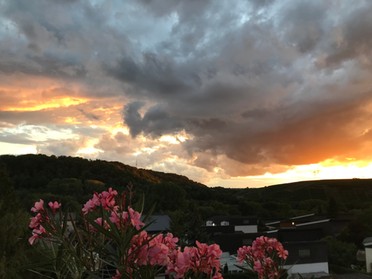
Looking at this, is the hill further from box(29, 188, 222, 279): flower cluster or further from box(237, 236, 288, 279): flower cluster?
box(29, 188, 222, 279): flower cluster

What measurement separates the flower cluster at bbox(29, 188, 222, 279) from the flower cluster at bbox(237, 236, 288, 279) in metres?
1.93

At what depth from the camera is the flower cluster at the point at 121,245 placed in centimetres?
273

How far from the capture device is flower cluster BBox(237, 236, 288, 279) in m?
4.98

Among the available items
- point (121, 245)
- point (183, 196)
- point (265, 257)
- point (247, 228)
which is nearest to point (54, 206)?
point (121, 245)

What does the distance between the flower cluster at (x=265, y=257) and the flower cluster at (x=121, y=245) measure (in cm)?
193

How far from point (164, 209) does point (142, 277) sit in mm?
85770

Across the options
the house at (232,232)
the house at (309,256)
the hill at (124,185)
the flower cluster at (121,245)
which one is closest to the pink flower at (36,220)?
the flower cluster at (121,245)

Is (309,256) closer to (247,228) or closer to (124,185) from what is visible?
(247,228)

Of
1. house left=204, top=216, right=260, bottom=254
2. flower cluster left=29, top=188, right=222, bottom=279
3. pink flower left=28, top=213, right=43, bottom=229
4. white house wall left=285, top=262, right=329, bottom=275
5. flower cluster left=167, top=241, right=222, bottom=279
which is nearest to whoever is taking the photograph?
flower cluster left=29, top=188, right=222, bottom=279

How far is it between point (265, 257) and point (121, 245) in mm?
3018

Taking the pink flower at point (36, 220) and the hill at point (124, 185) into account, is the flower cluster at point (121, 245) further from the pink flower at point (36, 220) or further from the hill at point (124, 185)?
the hill at point (124, 185)

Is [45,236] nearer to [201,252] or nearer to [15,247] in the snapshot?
[201,252]

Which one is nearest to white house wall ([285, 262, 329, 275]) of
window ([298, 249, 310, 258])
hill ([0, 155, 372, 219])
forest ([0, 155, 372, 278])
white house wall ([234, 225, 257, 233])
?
window ([298, 249, 310, 258])

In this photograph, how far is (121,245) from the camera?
272 centimetres
